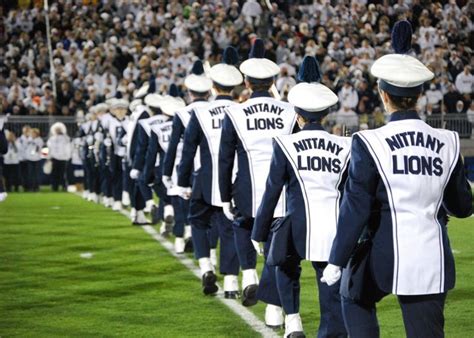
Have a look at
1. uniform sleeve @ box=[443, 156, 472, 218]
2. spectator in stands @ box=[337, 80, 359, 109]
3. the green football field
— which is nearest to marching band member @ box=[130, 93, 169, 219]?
the green football field

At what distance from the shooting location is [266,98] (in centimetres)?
885

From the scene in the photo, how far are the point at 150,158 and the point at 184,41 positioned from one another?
58.0ft

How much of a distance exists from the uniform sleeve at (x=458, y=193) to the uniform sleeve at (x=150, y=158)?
29.4ft

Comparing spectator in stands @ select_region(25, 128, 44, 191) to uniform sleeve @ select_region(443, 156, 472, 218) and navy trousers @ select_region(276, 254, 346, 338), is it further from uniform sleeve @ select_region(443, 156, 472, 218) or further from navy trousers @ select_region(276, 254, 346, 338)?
uniform sleeve @ select_region(443, 156, 472, 218)

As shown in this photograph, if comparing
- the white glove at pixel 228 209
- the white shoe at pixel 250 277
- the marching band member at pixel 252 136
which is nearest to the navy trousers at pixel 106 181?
the white shoe at pixel 250 277

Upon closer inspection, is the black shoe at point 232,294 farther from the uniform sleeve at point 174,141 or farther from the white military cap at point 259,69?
the white military cap at point 259,69

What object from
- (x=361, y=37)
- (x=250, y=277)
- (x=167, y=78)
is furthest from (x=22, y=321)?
(x=361, y=37)

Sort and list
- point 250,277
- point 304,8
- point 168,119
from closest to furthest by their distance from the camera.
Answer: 1. point 250,277
2. point 168,119
3. point 304,8

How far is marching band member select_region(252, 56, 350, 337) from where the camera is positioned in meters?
7.08

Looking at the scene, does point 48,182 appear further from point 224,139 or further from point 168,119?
point 224,139

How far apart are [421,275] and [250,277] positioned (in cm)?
427

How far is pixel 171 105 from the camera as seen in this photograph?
1520 centimetres

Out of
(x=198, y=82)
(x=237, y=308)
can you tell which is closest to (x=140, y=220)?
(x=198, y=82)

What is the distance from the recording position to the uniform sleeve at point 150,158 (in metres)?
14.4
